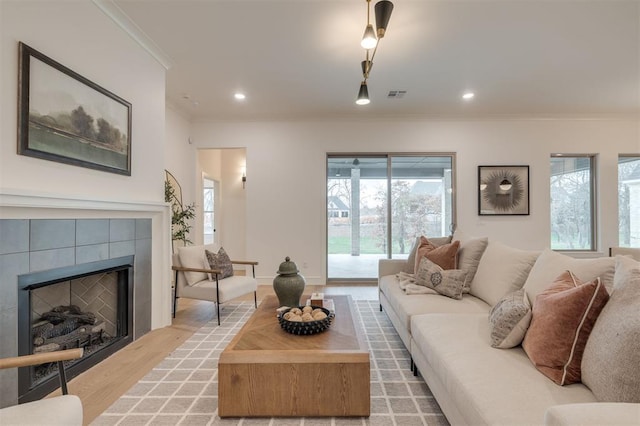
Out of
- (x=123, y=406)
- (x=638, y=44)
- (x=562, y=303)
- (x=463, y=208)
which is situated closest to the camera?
(x=562, y=303)

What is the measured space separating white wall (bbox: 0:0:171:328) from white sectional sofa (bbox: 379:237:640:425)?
2.48 m

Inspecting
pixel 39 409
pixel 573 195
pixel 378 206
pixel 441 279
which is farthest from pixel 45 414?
pixel 573 195

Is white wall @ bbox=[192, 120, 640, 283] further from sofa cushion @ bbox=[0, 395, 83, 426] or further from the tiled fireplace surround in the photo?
sofa cushion @ bbox=[0, 395, 83, 426]

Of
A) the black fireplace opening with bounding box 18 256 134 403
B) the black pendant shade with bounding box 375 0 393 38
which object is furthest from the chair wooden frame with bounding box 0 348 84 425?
the black pendant shade with bounding box 375 0 393 38

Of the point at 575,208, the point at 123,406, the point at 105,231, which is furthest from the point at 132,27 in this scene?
the point at 575,208

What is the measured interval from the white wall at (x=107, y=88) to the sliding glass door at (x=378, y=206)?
2751 millimetres

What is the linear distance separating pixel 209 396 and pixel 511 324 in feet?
6.03

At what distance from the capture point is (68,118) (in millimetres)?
2016

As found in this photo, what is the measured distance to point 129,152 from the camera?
2.63 metres

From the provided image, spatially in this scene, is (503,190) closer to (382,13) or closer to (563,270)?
(563,270)

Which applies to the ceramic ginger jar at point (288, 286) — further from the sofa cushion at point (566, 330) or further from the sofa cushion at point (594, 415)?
the sofa cushion at point (594, 415)

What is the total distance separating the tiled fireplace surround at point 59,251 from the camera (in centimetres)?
163

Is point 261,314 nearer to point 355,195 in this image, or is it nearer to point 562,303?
point 562,303

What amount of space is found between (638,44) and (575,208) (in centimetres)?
298
